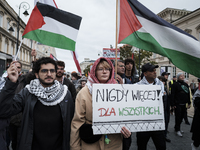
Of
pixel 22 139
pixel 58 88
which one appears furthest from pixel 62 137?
pixel 58 88

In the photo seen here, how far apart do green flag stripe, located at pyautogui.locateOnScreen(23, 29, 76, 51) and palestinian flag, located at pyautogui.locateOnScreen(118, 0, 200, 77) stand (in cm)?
130

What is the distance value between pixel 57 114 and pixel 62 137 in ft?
1.11

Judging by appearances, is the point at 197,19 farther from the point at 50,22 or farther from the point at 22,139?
the point at 22,139

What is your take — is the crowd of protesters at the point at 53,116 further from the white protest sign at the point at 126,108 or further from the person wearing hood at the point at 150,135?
the person wearing hood at the point at 150,135

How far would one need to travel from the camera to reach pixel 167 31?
2584 mm

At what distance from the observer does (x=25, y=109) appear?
6.19ft

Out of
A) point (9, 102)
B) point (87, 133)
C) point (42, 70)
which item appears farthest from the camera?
point (42, 70)

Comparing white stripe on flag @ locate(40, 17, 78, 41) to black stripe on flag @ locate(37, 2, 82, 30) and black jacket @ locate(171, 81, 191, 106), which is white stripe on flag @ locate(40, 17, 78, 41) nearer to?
black stripe on flag @ locate(37, 2, 82, 30)

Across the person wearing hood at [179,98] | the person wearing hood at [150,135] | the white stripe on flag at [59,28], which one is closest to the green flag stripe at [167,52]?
the person wearing hood at [150,135]

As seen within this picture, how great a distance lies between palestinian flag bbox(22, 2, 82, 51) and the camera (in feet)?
10.5

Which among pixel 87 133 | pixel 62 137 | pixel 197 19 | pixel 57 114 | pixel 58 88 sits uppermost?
pixel 197 19

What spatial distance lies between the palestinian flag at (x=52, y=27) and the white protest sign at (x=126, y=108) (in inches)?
75.0

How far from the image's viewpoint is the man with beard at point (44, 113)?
6.10 ft

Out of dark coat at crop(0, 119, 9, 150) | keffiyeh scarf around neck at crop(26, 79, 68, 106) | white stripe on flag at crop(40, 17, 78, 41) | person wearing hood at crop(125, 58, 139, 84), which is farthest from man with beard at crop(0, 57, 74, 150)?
person wearing hood at crop(125, 58, 139, 84)
